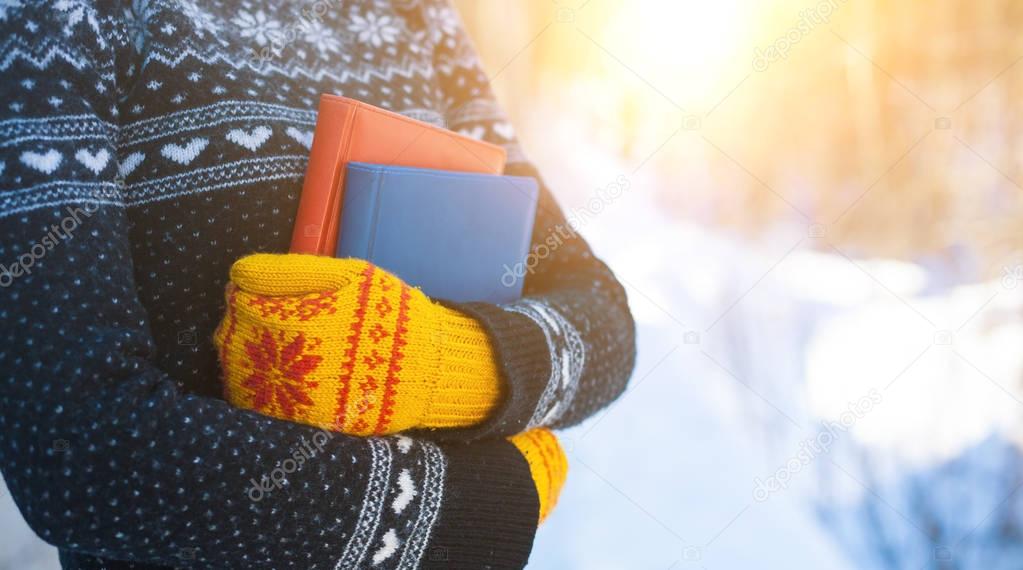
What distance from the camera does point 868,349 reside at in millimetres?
1159

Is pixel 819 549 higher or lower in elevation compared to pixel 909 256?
lower

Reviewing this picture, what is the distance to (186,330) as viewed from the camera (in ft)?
1.80

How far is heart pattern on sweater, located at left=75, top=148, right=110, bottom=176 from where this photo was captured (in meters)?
0.47

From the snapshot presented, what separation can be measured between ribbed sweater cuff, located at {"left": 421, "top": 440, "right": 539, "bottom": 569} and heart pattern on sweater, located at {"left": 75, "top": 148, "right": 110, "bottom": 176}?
0.30m

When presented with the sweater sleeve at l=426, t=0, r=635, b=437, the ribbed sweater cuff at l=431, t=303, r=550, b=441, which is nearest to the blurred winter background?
the sweater sleeve at l=426, t=0, r=635, b=437

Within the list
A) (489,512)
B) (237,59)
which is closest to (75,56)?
(237,59)

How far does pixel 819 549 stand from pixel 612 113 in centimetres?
77

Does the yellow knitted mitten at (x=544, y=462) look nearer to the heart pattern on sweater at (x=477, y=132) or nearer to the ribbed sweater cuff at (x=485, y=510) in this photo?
the ribbed sweater cuff at (x=485, y=510)

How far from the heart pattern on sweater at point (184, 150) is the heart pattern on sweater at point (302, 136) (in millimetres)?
71

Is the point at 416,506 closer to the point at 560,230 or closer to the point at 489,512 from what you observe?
the point at 489,512

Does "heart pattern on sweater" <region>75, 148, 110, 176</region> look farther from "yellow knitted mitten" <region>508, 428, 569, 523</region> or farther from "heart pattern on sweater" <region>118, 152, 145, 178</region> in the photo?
"yellow knitted mitten" <region>508, 428, 569, 523</region>

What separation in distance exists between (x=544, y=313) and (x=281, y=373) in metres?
0.22

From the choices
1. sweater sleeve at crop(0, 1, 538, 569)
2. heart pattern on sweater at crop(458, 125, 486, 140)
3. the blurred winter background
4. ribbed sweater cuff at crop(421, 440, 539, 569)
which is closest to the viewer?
sweater sleeve at crop(0, 1, 538, 569)

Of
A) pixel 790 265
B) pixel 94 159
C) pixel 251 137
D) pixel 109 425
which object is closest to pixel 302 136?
pixel 251 137
